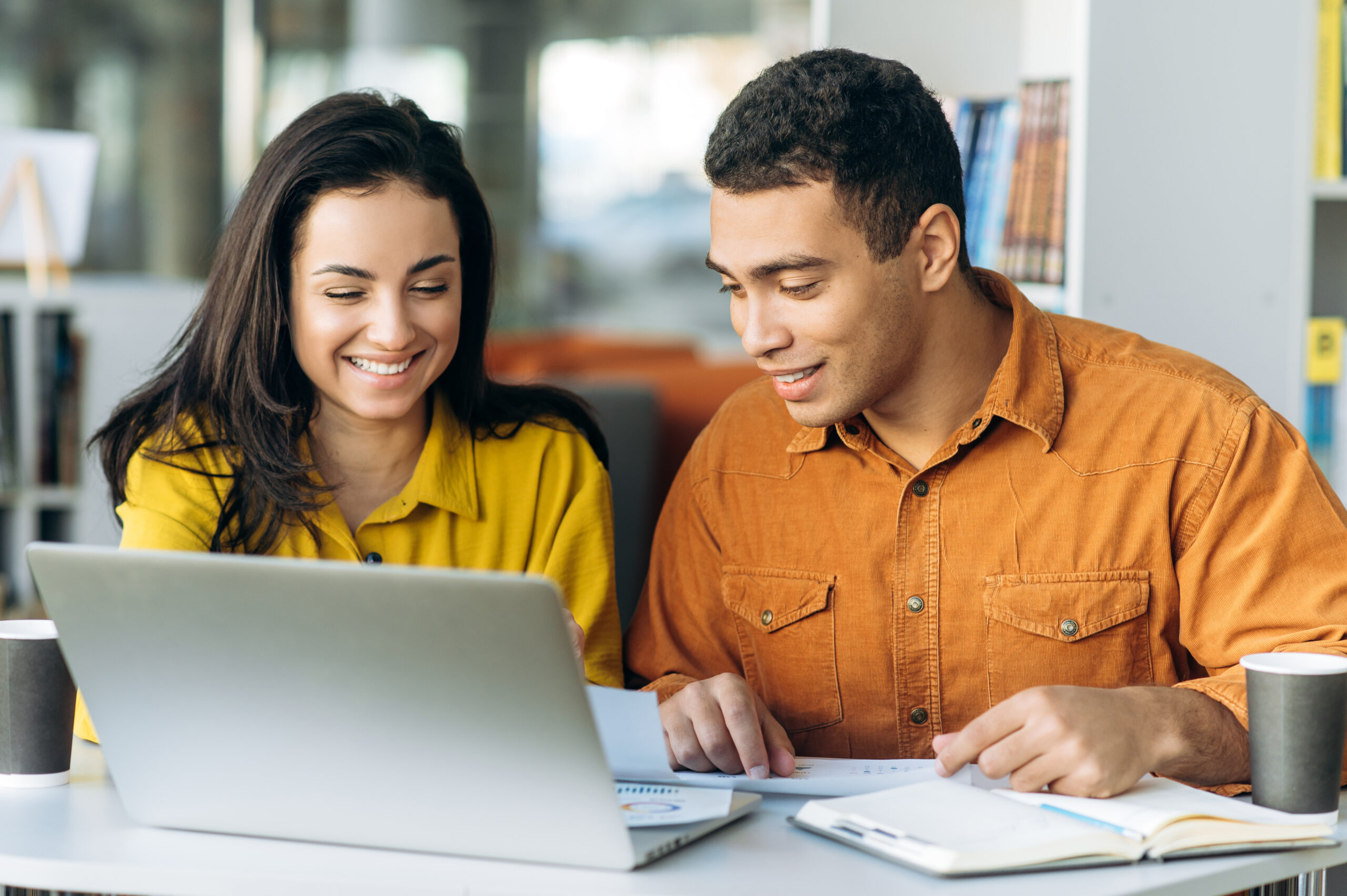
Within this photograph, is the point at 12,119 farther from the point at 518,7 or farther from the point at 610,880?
the point at 610,880

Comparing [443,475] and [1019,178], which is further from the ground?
[1019,178]

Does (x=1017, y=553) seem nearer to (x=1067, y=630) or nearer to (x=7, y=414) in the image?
(x=1067, y=630)

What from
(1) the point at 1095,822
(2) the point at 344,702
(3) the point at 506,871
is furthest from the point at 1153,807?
(2) the point at 344,702

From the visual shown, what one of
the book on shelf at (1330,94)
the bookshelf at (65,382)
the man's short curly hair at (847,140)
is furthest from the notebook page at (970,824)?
the bookshelf at (65,382)

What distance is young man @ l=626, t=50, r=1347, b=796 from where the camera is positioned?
1.30 m

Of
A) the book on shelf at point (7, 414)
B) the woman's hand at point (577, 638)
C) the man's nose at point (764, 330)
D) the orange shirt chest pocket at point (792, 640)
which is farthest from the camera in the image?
the book on shelf at point (7, 414)

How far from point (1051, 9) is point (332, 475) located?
4.45ft

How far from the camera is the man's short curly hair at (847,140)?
1311 mm

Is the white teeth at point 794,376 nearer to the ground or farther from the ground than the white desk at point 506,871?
farther from the ground

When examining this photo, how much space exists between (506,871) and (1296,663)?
0.63 metres

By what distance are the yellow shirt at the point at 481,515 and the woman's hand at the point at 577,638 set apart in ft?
0.24

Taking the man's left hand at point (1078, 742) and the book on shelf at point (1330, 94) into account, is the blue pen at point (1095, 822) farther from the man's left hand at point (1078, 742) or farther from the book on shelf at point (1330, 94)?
the book on shelf at point (1330, 94)

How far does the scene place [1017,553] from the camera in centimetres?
136

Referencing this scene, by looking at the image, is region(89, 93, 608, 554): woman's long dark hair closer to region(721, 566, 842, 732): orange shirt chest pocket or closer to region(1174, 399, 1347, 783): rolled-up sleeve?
region(721, 566, 842, 732): orange shirt chest pocket
